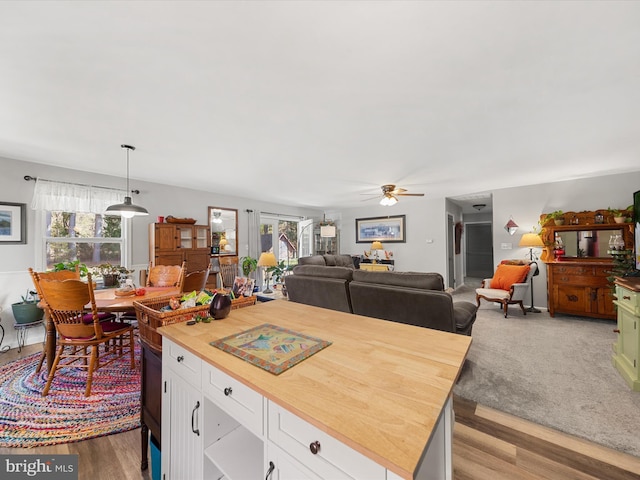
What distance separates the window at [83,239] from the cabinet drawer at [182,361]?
376 centimetres

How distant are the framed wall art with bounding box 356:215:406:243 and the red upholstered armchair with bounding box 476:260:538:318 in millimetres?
2399

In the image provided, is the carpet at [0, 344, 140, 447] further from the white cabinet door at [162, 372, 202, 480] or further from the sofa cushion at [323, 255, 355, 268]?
the sofa cushion at [323, 255, 355, 268]

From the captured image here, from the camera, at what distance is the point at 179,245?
4.53 meters

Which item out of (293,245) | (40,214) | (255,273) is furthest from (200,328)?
(293,245)

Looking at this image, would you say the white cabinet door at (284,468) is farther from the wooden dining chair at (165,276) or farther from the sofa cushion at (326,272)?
the wooden dining chair at (165,276)

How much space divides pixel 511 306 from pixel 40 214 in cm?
788

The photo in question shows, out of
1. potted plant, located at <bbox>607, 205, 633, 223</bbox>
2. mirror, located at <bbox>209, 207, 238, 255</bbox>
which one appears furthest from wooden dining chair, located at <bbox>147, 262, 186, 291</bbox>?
potted plant, located at <bbox>607, 205, 633, 223</bbox>

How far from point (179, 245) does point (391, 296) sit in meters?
3.84

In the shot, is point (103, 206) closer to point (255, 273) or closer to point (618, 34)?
point (255, 273)

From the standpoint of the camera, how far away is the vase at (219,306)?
4.80 ft

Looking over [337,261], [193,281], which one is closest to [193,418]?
[193,281]

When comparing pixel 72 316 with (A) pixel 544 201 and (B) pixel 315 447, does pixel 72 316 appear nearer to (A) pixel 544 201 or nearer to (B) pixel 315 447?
(B) pixel 315 447

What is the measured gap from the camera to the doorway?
8.44 meters

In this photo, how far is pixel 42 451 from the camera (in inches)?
64.6
